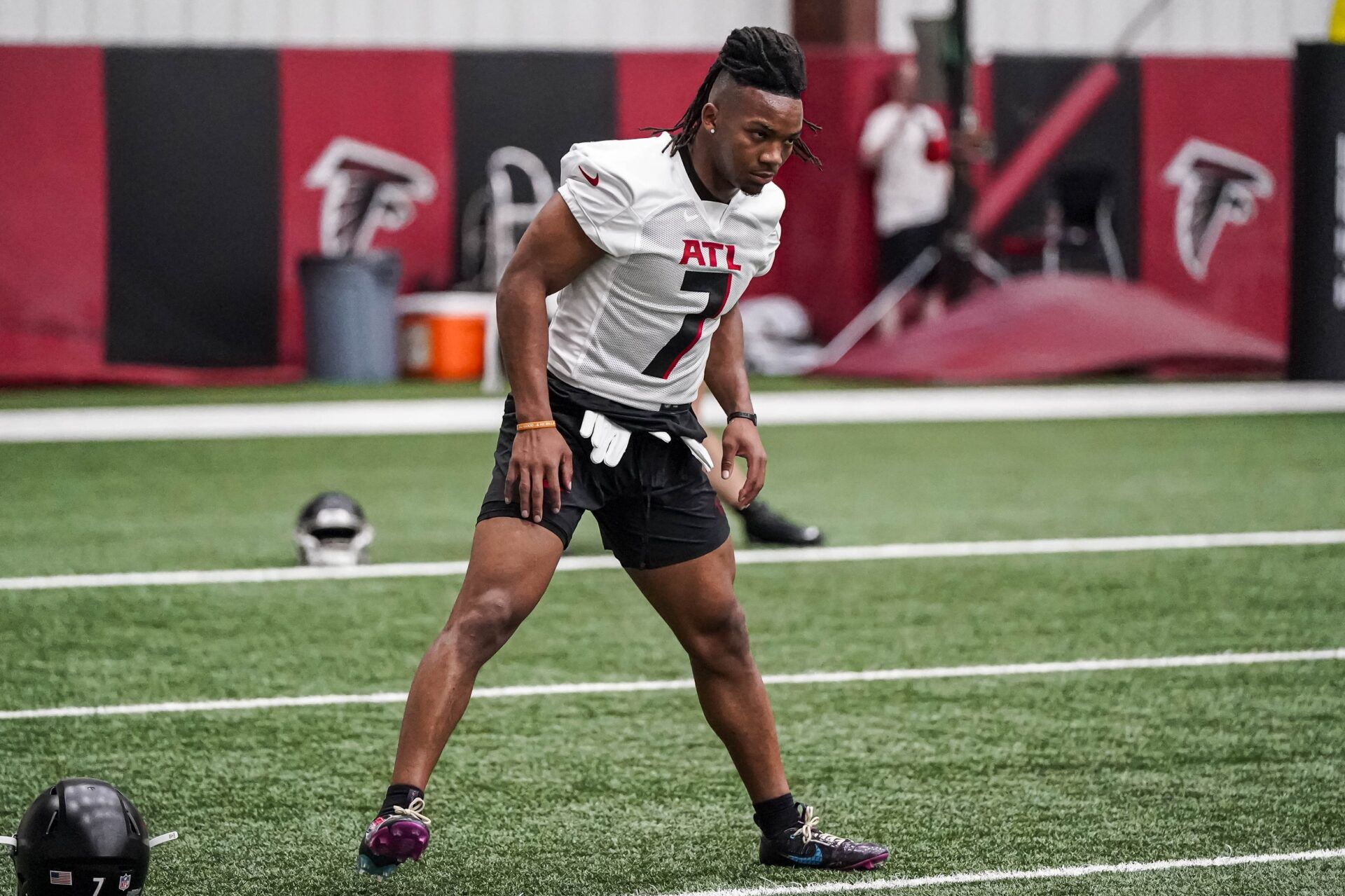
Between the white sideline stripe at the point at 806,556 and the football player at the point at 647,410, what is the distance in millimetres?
3390

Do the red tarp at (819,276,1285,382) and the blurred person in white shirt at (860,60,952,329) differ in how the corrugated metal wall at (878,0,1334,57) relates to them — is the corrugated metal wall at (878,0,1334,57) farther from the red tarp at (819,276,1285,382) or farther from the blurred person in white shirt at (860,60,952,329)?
the red tarp at (819,276,1285,382)

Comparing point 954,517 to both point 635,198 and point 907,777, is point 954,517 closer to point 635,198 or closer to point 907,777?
point 907,777

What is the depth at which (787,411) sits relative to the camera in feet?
42.2

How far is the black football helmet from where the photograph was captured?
124 inches

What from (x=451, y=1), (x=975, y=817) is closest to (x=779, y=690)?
(x=975, y=817)

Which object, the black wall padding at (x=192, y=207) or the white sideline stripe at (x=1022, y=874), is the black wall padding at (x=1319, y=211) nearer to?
the black wall padding at (x=192, y=207)

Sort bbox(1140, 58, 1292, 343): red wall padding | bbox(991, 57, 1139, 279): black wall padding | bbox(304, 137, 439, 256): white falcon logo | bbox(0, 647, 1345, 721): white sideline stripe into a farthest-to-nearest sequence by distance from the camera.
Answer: bbox(1140, 58, 1292, 343): red wall padding
bbox(991, 57, 1139, 279): black wall padding
bbox(304, 137, 439, 256): white falcon logo
bbox(0, 647, 1345, 721): white sideline stripe

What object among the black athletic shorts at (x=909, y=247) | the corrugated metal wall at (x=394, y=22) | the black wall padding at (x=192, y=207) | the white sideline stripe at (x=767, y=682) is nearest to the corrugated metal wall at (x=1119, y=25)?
the corrugated metal wall at (x=394, y=22)

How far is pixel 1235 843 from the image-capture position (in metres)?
3.90

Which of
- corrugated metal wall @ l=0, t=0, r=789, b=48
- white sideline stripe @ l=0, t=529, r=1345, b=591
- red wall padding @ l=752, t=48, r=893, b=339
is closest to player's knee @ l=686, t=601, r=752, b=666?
white sideline stripe @ l=0, t=529, r=1345, b=591

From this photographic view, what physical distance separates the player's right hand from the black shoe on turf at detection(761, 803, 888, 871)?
2.76 feet

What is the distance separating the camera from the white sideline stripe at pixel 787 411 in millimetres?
11750

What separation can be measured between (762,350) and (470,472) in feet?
23.2

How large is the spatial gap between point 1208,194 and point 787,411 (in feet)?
22.1
